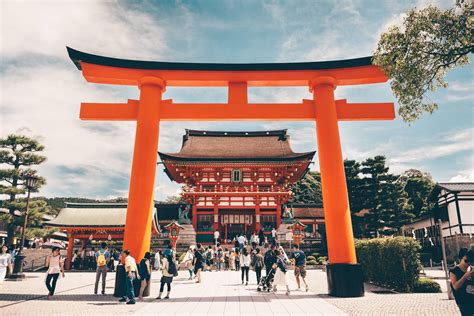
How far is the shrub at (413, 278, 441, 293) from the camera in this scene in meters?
9.90

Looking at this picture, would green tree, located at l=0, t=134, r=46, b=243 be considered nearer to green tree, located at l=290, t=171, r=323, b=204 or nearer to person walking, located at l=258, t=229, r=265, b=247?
person walking, located at l=258, t=229, r=265, b=247

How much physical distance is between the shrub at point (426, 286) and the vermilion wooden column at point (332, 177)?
9.91 ft

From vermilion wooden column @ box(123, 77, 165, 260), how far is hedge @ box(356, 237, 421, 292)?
7.98 metres

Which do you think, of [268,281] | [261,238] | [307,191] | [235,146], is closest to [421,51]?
[268,281]

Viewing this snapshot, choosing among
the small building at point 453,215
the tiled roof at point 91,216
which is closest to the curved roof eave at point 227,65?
the tiled roof at point 91,216

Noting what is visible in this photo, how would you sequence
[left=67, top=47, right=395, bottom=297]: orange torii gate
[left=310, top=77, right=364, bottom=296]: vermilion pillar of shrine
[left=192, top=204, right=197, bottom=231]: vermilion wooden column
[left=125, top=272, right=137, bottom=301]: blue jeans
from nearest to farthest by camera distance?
[left=125, top=272, right=137, bottom=301]: blue jeans, [left=310, top=77, right=364, bottom=296]: vermilion pillar of shrine, [left=67, top=47, right=395, bottom=297]: orange torii gate, [left=192, top=204, right=197, bottom=231]: vermilion wooden column

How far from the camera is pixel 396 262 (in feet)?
35.0

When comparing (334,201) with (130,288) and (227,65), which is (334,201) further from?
(130,288)

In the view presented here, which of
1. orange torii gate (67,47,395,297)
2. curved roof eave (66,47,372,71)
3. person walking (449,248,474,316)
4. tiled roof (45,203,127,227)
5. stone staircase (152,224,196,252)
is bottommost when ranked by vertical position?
person walking (449,248,474,316)

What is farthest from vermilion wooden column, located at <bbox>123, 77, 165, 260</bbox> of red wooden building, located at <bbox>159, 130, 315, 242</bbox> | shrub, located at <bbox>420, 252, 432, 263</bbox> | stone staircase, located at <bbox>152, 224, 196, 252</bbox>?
shrub, located at <bbox>420, 252, 432, 263</bbox>

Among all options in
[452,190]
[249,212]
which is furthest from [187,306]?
[452,190]

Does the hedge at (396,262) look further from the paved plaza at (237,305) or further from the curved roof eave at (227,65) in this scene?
the curved roof eave at (227,65)

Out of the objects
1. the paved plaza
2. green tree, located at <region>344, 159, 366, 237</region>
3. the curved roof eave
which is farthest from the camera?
green tree, located at <region>344, 159, 366, 237</region>

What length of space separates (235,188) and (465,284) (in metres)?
23.7
